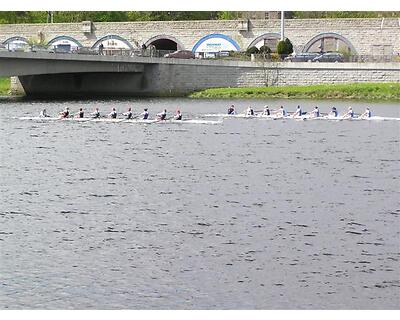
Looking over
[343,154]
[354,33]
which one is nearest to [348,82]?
[354,33]

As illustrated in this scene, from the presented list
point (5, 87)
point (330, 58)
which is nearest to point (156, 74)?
point (330, 58)

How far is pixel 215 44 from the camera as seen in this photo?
82.4 m

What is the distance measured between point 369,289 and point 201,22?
6612 centimetres

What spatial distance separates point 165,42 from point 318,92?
2764cm

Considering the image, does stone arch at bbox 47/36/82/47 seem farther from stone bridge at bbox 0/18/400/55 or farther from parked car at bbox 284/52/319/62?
parked car at bbox 284/52/319/62

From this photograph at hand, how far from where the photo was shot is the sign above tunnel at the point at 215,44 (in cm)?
8162

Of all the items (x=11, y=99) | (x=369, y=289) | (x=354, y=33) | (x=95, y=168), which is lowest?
(x=369, y=289)

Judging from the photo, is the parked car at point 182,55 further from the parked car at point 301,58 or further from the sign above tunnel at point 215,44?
the parked car at point 301,58

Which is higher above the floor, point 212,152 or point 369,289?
point 212,152

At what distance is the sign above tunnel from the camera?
8162 centimetres

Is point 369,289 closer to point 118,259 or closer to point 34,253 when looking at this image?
point 118,259

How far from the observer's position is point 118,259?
807 inches

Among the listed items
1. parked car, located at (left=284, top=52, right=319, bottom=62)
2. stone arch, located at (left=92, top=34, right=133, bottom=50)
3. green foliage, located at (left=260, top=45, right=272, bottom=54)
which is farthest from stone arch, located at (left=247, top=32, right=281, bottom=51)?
stone arch, located at (left=92, top=34, right=133, bottom=50)

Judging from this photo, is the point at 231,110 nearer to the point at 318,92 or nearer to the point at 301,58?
the point at 318,92
